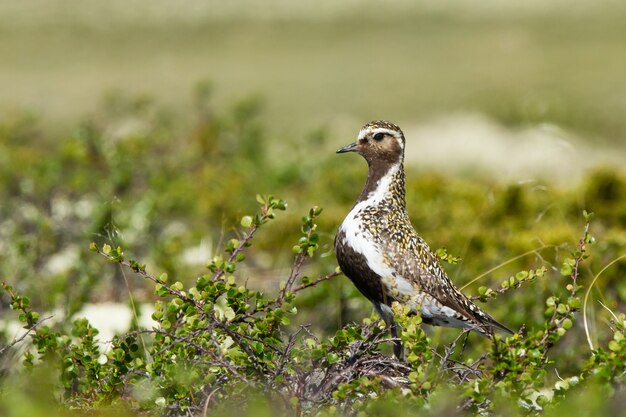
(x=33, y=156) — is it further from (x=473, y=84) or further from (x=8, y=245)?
(x=473, y=84)

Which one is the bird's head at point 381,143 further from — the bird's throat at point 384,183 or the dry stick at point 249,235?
the dry stick at point 249,235

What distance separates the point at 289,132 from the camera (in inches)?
659

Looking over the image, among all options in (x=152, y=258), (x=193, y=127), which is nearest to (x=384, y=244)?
(x=152, y=258)

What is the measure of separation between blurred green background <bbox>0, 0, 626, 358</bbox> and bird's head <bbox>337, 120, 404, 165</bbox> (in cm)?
197

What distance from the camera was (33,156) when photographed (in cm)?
1249

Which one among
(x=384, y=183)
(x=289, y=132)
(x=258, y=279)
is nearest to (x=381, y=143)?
(x=384, y=183)

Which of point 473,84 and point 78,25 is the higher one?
point 78,25

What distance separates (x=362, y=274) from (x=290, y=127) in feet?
40.3

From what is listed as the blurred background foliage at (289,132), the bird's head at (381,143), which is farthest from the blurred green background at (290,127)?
the bird's head at (381,143)

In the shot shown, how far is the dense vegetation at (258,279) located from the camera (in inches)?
161

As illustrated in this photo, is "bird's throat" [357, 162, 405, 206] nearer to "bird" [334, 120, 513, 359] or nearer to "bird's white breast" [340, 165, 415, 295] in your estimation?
"bird" [334, 120, 513, 359]

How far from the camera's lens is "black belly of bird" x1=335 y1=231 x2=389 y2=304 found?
16.2 ft

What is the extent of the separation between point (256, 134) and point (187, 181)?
7.62ft

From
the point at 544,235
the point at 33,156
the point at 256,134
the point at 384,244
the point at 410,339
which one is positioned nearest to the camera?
the point at 410,339
